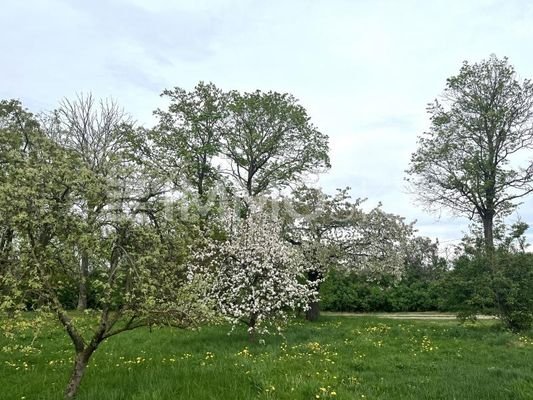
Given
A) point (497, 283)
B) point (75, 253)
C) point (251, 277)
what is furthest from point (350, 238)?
point (75, 253)

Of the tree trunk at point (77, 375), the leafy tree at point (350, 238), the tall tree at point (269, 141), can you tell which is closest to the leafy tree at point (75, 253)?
the tree trunk at point (77, 375)

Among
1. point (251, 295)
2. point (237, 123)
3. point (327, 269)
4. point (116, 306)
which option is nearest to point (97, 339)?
point (116, 306)

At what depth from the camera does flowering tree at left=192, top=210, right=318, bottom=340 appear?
14031mm

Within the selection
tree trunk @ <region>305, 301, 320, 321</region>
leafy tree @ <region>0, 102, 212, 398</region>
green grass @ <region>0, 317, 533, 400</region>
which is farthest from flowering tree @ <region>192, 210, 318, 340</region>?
tree trunk @ <region>305, 301, 320, 321</region>

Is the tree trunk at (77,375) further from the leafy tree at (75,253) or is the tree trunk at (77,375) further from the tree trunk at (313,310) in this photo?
the tree trunk at (313,310)

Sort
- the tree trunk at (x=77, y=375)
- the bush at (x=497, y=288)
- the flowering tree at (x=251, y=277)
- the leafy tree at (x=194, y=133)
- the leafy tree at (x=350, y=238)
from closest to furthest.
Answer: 1. the tree trunk at (x=77, y=375)
2. the flowering tree at (x=251, y=277)
3. the bush at (x=497, y=288)
4. the leafy tree at (x=350, y=238)
5. the leafy tree at (x=194, y=133)

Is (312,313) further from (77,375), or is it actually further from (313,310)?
(77,375)

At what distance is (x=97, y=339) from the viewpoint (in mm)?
7398

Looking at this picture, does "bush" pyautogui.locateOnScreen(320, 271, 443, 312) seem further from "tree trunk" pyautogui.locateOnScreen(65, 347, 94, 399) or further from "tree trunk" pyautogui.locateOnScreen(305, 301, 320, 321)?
"tree trunk" pyautogui.locateOnScreen(65, 347, 94, 399)

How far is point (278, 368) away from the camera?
28.9ft

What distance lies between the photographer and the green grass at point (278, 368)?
7387 millimetres

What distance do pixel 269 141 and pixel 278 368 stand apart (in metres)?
20.9

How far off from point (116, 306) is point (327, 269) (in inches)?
607

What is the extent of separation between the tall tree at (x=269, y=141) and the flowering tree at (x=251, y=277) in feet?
42.9
